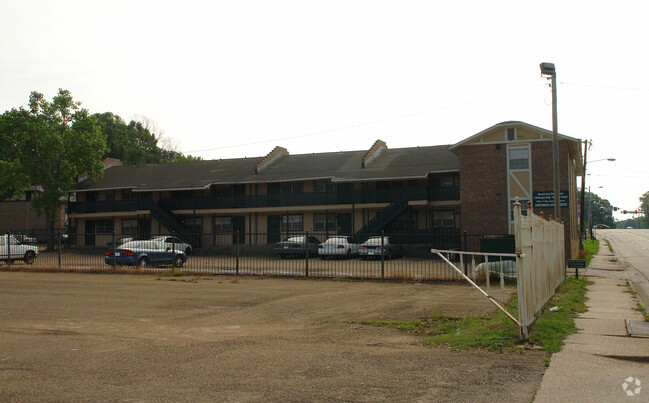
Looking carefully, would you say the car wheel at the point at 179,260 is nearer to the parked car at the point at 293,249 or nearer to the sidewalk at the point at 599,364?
the parked car at the point at 293,249

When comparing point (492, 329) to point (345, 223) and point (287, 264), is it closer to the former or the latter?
point (287, 264)

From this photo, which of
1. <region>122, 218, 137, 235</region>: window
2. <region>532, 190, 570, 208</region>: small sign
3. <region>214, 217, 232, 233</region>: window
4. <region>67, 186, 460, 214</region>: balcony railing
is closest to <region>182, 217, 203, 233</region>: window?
<region>214, 217, 232, 233</region>: window

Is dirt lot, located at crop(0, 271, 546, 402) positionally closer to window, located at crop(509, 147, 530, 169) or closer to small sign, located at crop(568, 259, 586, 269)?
small sign, located at crop(568, 259, 586, 269)

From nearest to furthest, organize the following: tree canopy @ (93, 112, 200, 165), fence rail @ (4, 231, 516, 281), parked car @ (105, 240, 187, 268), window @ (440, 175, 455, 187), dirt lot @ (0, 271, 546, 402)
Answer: dirt lot @ (0, 271, 546, 402)
fence rail @ (4, 231, 516, 281)
parked car @ (105, 240, 187, 268)
window @ (440, 175, 455, 187)
tree canopy @ (93, 112, 200, 165)

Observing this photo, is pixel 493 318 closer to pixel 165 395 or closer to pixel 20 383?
pixel 165 395

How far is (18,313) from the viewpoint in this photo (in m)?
12.8

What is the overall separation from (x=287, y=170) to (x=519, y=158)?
19.6 meters

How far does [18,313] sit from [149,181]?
3820 centimetres

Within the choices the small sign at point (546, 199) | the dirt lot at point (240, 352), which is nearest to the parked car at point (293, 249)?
the dirt lot at point (240, 352)

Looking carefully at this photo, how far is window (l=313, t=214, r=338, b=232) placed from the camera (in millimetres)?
45000

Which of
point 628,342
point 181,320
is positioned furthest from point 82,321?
point 628,342

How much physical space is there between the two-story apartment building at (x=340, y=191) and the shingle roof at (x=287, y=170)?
0.29 feet

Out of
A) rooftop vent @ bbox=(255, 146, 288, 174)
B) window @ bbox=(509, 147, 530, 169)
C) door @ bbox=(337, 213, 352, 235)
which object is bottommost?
door @ bbox=(337, 213, 352, 235)

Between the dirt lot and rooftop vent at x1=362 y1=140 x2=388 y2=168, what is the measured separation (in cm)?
2937
